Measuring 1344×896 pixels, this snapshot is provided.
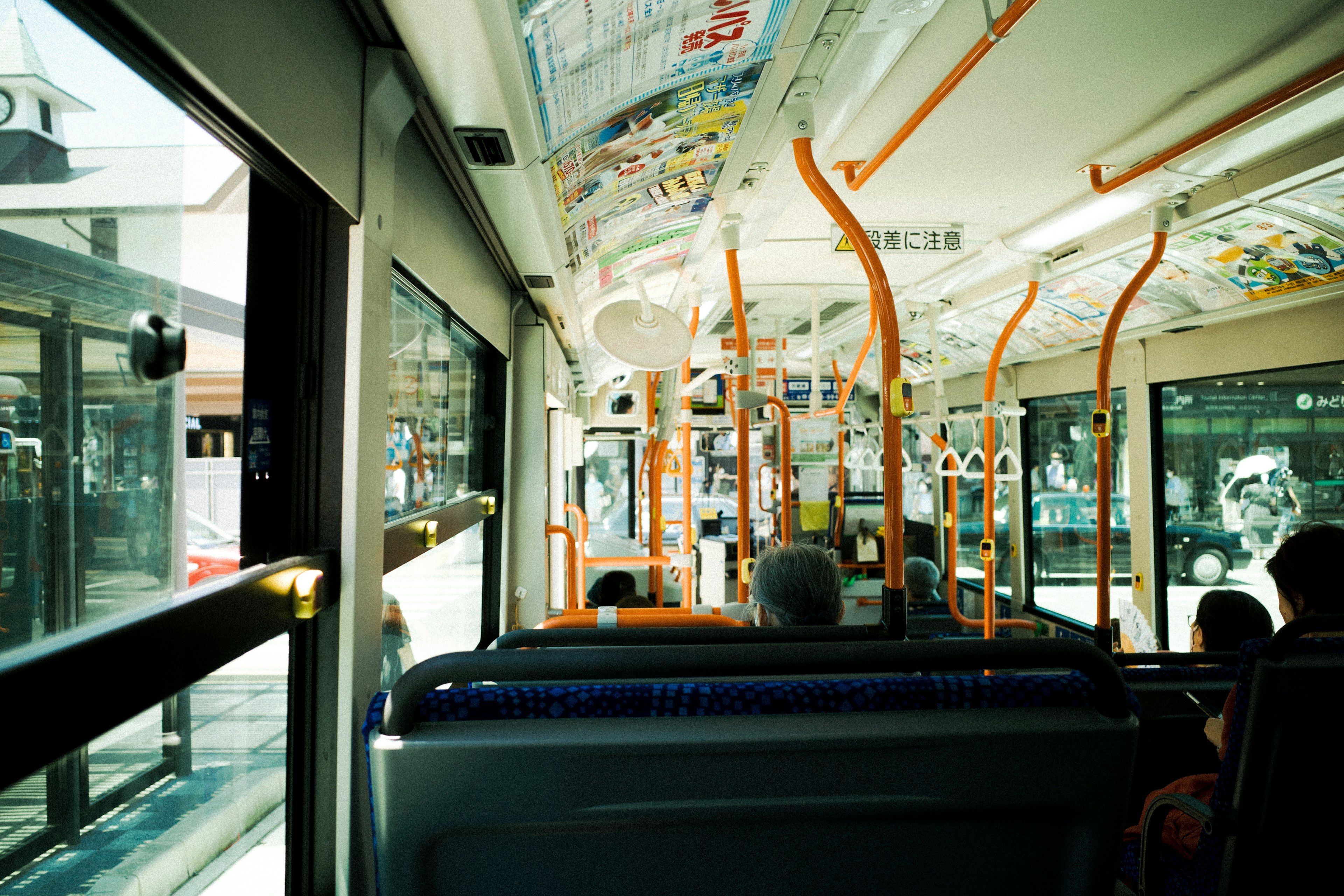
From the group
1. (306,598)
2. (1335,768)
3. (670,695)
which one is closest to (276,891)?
(306,598)

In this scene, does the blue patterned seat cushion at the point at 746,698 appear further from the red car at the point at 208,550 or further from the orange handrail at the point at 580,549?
the orange handrail at the point at 580,549

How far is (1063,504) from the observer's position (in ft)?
22.6

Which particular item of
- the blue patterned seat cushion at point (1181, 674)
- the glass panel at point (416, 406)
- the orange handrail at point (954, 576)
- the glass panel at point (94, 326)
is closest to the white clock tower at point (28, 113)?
the glass panel at point (94, 326)

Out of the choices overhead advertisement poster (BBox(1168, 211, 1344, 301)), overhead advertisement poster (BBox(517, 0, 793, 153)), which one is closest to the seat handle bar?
overhead advertisement poster (BBox(517, 0, 793, 153))

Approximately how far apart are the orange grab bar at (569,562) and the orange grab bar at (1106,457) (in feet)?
8.08

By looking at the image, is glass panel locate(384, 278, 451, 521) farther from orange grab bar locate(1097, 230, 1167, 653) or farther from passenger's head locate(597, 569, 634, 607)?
passenger's head locate(597, 569, 634, 607)

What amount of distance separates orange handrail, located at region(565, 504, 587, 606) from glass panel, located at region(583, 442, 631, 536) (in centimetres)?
514

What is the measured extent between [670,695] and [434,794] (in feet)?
0.93

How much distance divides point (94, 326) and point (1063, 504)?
7.45m

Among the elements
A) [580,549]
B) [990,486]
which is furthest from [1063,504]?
[580,549]

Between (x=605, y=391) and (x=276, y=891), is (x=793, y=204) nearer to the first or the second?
(x=276, y=891)

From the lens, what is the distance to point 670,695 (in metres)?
0.87

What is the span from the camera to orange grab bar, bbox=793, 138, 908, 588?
176cm

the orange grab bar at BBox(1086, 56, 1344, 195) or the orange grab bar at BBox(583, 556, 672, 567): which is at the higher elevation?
the orange grab bar at BBox(1086, 56, 1344, 195)
